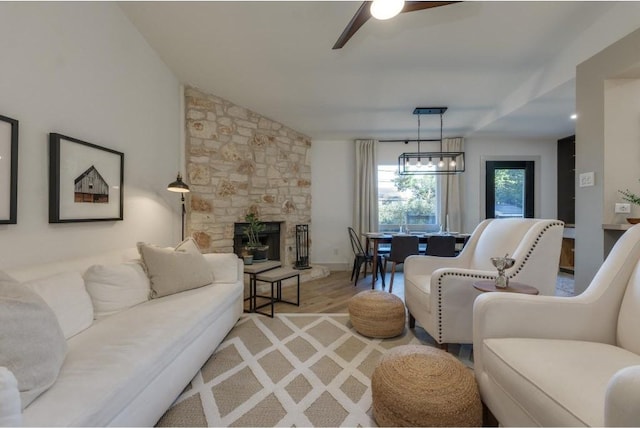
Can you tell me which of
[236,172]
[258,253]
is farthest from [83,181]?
[236,172]

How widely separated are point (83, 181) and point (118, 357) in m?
1.45

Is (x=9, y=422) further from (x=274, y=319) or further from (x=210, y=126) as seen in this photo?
(x=210, y=126)

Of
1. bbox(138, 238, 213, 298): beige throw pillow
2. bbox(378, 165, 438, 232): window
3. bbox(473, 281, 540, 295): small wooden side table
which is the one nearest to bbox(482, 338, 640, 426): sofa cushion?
bbox(473, 281, 540, 295): small wooden side table

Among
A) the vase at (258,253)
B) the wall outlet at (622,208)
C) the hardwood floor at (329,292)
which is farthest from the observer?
the vase at (258,253)

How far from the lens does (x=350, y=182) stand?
18.6ft

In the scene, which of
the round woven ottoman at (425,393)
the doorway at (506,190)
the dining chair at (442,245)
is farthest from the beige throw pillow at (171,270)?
the doorway at (506,190)

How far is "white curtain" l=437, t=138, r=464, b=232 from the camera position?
17.7 ft

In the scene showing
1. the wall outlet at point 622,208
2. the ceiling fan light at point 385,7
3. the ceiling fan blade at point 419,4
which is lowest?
the wall outlet at point 622,208

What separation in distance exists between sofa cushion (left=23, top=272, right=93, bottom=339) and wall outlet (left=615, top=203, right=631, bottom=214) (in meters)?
3.67

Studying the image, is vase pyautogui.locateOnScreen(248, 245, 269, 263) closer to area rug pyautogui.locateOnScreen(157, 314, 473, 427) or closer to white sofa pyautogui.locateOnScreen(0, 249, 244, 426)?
area rug pyautogui.locateOnScreen(157, 314, 473, 427)

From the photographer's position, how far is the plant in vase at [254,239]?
11.5 feet

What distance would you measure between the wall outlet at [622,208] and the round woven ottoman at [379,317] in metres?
1.82

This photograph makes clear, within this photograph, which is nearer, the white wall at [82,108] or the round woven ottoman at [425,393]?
the round woven ottoman at [425,393]

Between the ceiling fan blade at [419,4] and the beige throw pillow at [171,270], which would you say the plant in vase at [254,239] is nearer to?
the beige throw pillow at [171,270]
